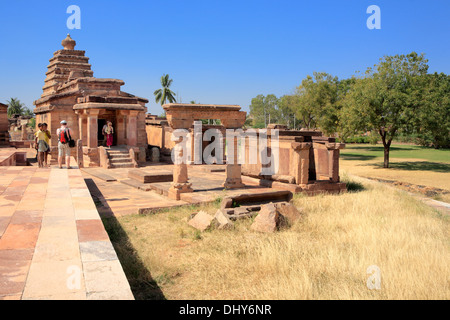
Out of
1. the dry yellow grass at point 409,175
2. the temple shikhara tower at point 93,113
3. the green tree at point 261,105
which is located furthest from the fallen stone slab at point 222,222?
the green tree at point 261,105

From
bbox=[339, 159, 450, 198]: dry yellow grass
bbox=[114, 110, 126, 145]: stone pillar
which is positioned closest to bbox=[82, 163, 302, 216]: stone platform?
bbox=[114, 110, 126, 145]: stone pillar

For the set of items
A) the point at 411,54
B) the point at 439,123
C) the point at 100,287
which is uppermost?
the point at 411,54

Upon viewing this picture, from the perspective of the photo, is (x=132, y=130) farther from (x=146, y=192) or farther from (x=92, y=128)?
(x=146, y=192)

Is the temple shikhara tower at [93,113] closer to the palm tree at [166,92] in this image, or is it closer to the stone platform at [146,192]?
the stone platform at [146,192]

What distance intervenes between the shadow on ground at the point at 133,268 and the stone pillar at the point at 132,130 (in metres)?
12.9

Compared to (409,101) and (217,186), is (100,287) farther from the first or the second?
(409,101)

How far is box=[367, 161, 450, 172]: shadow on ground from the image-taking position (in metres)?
24.5

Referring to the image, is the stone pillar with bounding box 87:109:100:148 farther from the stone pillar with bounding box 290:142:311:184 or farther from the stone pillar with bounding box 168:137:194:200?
the stone pillar with bounding box 290:142:311:184

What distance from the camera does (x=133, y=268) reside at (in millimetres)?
5246

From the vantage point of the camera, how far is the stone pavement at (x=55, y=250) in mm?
3385

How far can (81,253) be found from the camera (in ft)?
14.0

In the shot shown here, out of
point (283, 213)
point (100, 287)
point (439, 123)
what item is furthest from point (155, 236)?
point (439, 123)

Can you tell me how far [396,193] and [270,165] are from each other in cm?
428

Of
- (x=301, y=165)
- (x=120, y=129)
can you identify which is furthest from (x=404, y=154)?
(x=301, y=165)
